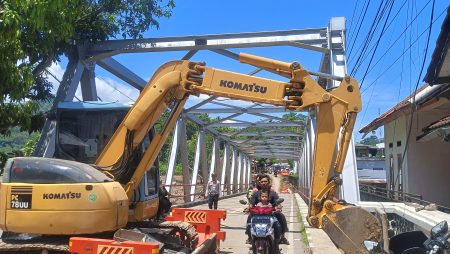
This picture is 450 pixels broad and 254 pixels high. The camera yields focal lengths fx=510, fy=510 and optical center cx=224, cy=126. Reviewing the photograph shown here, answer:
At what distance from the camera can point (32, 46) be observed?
9367mm

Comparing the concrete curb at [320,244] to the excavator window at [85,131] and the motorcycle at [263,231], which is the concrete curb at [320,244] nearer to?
the motorcycle at [263,231]

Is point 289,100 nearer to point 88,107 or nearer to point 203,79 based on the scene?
point 203,79

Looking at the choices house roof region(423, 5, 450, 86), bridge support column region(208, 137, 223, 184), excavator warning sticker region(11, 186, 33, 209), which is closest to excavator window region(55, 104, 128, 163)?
excavator warning sticker region(11, 186, 33, 209)

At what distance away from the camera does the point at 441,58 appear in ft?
19.4

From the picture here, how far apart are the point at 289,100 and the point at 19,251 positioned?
443 centimetres

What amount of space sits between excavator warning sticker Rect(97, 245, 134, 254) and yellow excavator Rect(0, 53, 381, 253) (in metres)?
0.45

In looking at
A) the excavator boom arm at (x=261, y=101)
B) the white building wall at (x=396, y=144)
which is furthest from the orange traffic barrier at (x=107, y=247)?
the white building wall at (x=396, y=144)

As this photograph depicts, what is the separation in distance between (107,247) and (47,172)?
4.48ft

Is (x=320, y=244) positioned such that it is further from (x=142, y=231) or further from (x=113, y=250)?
(x=113, y=250)

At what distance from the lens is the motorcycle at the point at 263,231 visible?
8.51 m

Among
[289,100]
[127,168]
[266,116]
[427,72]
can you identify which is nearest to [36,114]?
[127,168]

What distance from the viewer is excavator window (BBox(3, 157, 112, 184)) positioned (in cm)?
691

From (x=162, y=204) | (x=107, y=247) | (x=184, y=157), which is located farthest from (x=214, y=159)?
(x=107, y=247)

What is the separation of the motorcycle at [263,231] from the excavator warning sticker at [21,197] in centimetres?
364
